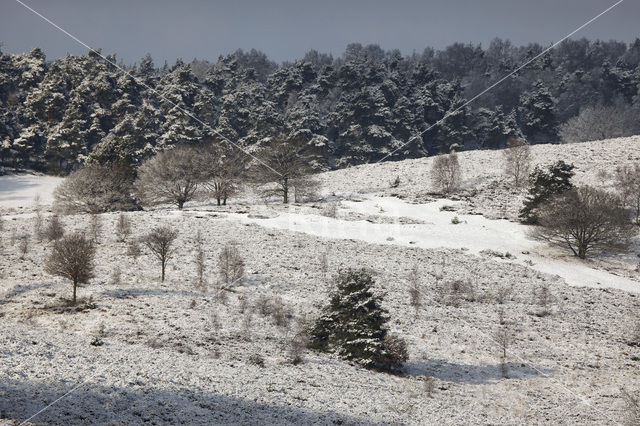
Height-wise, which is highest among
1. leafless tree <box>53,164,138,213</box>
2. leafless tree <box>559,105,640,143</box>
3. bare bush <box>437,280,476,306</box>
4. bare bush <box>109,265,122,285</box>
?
leafless tree <box>559,105,640,143</box>

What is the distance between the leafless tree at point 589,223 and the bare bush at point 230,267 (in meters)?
25.3

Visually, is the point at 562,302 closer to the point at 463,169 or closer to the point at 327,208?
the point at 327,208

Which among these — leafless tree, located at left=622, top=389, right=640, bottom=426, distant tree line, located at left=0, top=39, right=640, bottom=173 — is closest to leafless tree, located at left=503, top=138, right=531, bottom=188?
distant tree line, located at left=0, top=39, right=640, bottom=173

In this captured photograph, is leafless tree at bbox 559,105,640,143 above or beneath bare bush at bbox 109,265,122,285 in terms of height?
above

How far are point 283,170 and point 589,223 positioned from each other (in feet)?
105

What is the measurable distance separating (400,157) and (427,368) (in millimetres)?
80886

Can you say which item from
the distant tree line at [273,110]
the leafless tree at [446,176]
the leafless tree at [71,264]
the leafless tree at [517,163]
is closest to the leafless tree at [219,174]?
the distant tree line at [273,110]

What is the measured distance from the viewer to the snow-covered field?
11484 mm

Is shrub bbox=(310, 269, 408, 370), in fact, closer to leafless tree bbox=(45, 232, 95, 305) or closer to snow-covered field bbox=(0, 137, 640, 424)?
snow-covered field bbox=(0, 137, 640, 424)

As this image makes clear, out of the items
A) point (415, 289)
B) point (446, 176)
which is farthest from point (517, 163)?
point (415, 289)

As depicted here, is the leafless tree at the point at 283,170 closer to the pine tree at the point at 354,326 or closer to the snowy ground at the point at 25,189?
the snowy ground at the point at 25,189

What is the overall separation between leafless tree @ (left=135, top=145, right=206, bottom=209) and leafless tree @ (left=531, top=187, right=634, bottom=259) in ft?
116

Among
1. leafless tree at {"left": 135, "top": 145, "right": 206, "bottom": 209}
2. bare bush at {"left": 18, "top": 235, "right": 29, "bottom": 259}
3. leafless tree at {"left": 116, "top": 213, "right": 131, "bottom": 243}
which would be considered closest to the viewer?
bare bush at {"left": 18, "top": 235, "right": 29, "bottom": 259}

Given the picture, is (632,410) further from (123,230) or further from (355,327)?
(123,230)
